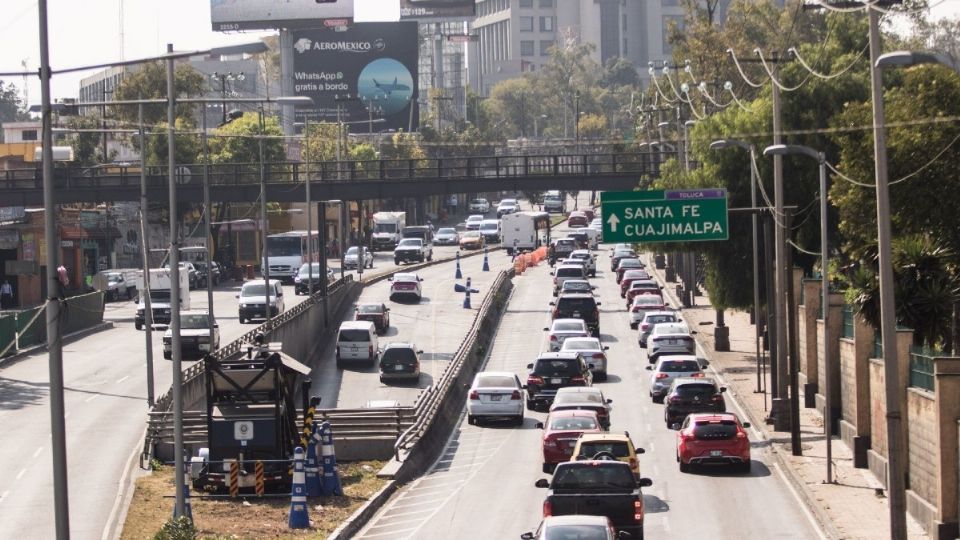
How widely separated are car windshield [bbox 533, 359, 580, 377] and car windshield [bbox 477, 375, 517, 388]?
2500 millimetres

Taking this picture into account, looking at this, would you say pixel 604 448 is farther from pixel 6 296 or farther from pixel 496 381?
pixel 6 296

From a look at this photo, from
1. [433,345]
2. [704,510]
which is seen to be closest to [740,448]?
[704,510]

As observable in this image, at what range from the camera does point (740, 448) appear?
38.4 meters

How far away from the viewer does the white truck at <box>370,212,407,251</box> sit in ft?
439

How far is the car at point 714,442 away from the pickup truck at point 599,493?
8956 millimetres

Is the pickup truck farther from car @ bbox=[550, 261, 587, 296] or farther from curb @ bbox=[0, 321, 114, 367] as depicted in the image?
car @ bbox=[550, 261, 587, 296]

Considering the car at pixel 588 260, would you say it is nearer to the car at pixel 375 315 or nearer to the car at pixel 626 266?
the car at pixel 626 266

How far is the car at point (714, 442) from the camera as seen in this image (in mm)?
38281

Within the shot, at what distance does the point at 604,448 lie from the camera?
33.6 metres

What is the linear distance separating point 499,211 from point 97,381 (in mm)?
106762

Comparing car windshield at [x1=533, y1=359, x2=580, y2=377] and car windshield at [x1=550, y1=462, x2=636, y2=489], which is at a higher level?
car windshield at [x1=550, y1=462, x2=636, y2=489]

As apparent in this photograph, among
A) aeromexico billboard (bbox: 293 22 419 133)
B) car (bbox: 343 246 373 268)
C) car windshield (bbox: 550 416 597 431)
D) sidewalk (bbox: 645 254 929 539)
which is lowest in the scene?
sidewalk (bbox: 645 254 929 539)

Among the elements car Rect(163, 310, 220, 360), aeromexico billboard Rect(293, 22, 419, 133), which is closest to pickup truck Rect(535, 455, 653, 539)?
car Rect(163, 310, 220, 360)

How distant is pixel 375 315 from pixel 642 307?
11966mm
